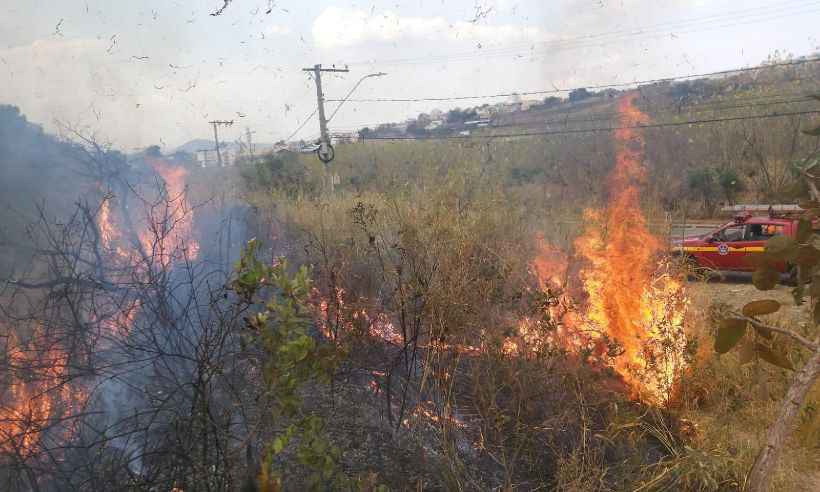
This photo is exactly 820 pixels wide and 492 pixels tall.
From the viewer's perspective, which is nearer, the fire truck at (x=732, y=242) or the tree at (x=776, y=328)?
the tree at (x=776, y=328)

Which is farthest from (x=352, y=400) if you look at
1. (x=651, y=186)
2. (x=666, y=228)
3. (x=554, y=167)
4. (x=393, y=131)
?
(x=393, y=131)

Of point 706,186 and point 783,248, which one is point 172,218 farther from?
point 706,186

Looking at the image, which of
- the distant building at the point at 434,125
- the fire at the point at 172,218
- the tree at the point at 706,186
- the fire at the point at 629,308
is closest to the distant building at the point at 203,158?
the fire at the point at 172,218

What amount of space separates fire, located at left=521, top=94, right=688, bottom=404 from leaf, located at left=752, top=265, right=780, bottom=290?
12.1 feet

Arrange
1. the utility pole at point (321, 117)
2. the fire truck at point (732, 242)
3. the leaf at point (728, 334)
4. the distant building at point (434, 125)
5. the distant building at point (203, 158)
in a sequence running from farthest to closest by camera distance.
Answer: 1. the distant building at point (434, 125)
2. the utility pole at point (321, 117)
3. the distant building at point (203, 158)
4. the fire truck at point (732, 242)
5. the leaf at point (728, 334)

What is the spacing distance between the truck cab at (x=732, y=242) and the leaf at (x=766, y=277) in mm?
9834

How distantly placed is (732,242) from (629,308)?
684 cm

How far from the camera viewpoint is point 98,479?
2982 millimetres

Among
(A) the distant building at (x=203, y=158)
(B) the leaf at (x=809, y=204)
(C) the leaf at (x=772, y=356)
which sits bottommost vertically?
(C) the leaf at (x=772, y=356)

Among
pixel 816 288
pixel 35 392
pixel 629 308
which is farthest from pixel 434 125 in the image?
pixel 816 288

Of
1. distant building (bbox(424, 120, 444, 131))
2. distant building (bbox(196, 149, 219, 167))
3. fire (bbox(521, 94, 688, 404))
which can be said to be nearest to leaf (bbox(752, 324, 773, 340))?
fire (bbox(521, 94, 688, 404))

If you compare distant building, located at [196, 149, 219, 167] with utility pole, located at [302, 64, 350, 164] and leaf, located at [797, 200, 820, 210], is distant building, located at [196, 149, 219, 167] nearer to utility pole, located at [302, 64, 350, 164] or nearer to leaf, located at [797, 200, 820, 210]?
utility pole, located at [302, 64, 350, 164]

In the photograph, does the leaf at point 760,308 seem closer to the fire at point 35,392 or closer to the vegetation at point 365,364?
the vegetation at point 365,364

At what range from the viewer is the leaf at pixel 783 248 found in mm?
1501
